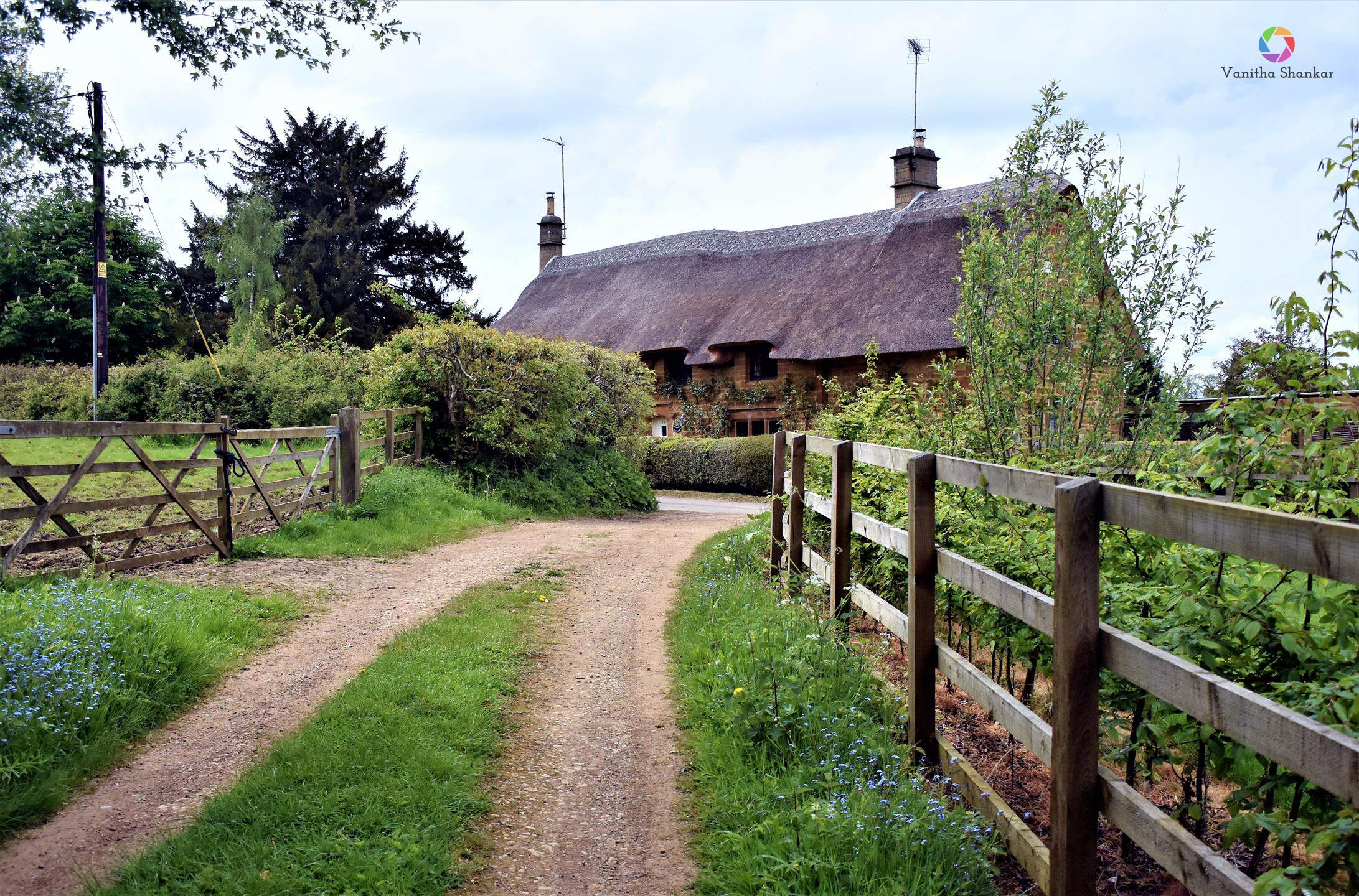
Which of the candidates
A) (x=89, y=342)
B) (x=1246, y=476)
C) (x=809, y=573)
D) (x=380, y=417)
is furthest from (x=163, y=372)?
(x=1246, y=476)

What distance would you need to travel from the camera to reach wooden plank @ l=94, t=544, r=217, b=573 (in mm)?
7945

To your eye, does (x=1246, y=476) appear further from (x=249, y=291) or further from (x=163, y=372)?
(x=249, y=291)

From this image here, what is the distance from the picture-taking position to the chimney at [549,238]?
42375mm

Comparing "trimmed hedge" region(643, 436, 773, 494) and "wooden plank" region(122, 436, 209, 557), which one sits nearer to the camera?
"wooden plank" region(122, 436, 209, 557)

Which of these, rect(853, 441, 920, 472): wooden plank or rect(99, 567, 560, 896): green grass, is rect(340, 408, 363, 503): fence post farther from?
rect(853, 441, 920, 472): wooden plank

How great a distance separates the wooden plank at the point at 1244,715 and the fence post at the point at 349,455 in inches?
424

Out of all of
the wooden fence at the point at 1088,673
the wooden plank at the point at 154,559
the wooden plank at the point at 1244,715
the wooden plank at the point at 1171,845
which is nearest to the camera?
the wooden plank at the point at 1244,715

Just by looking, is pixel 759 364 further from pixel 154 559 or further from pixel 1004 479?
pixel 1004 479

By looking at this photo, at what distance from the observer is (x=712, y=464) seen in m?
23.4

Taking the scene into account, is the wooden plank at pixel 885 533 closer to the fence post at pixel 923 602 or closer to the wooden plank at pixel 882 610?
the fence post at pixel 923 602

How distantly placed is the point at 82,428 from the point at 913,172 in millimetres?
28003

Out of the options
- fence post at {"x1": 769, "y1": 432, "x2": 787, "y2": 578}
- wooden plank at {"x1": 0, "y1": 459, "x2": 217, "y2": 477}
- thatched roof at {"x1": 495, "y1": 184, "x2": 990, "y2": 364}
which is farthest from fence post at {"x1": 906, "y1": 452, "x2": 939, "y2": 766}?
thatched roof at {"x1": 495, "y1": 184, "x2": 990, "y2": 364}

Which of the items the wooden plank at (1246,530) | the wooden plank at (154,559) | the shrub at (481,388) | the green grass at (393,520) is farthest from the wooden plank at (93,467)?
the wooden plank at (1246,530)

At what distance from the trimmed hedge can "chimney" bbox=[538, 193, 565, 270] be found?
64.9ft
